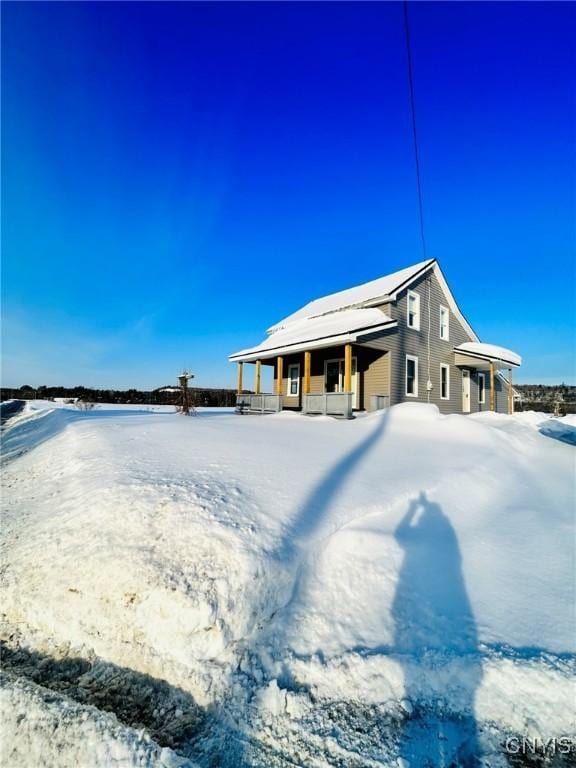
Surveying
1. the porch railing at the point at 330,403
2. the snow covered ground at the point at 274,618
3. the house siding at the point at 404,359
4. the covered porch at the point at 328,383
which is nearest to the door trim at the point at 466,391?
the house siding at the point at 404,359

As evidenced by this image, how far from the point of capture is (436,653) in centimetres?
237

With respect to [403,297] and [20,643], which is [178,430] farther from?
[403,297]

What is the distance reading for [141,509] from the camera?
136 inches

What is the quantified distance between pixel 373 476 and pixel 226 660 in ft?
10.2

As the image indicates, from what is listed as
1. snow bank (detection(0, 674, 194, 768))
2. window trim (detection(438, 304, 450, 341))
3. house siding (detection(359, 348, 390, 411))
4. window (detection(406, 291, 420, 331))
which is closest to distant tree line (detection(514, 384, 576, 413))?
window trim (detection(438, 304, 450, 341))

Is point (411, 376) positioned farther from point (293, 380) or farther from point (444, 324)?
point (293, 380)

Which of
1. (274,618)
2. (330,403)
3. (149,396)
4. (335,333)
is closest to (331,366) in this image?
(335,333)

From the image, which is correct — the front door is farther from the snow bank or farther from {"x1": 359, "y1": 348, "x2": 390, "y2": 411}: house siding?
the snow bank

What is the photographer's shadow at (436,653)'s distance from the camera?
1.86m

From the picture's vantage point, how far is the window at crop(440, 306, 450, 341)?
1777cm

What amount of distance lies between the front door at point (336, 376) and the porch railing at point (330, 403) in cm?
313

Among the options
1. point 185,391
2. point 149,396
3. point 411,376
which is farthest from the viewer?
point 149,396

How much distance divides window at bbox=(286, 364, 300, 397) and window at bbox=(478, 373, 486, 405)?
400 inches

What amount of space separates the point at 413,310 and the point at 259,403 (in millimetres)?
8078
